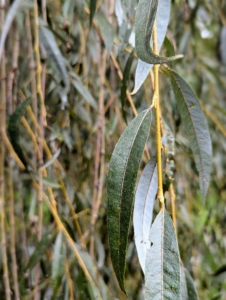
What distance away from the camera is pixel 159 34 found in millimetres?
457

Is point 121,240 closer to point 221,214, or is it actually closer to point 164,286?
point 164,286

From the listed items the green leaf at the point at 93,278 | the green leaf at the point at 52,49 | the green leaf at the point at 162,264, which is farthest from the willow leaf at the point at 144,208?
the green leaf at the point at 52,49

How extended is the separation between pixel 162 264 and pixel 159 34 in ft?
0.76

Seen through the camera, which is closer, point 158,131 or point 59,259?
point 158,131

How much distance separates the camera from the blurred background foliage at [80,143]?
2.17 feet

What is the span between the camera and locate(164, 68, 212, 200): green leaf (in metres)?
0.48

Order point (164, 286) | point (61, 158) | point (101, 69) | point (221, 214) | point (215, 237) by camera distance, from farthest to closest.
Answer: point (221, 214)
point (215, 237)
point (61, 158)
point (101, 69)
point (164, 286)

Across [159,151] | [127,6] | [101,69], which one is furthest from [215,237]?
[159,151]

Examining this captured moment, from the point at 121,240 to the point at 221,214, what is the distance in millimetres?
964

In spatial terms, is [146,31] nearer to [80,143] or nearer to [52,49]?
[52,49]

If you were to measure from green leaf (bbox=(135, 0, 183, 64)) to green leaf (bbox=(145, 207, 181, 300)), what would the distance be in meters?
0.13

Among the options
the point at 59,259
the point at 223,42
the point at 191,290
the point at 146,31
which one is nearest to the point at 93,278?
the point at 59,259

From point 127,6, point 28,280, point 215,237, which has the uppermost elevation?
point 127,6

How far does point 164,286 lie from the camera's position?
337 millimetres
